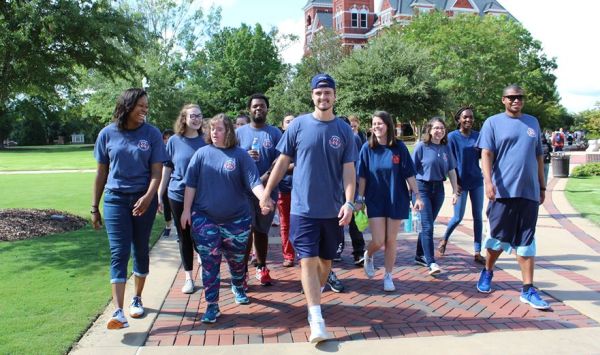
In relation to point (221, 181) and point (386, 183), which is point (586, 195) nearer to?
point (386, 183)

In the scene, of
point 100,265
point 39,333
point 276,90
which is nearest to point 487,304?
point 39,333

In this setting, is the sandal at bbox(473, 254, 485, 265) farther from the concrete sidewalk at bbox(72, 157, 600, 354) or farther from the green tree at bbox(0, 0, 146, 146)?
the green tree at bbox(0, 0, 146, 146)

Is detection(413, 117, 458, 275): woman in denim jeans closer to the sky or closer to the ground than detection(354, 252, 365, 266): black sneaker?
closer to the sky

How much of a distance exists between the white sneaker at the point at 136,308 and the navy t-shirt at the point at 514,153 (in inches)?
131

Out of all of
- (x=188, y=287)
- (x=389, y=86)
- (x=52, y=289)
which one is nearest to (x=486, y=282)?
(x=188, y=287)

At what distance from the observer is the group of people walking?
3881 millimetres

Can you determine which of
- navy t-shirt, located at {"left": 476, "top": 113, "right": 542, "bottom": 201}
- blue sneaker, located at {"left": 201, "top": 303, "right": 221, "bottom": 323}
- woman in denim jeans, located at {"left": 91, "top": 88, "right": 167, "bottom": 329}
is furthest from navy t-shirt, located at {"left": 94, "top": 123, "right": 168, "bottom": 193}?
navy t-shirt, located at {"left": 476, "top": 113, "right": 542, "bottom": 201}

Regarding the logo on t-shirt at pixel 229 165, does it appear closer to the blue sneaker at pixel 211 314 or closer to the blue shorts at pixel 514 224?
the blue sneaker at pixel 211 314

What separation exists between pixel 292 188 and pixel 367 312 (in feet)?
4.29

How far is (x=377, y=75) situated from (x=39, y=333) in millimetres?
24238

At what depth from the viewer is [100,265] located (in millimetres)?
5980

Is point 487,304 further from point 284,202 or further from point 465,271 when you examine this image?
point 284,202

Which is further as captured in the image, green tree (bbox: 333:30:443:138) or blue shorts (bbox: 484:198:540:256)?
green tree (bbox: 333:30:443:138)

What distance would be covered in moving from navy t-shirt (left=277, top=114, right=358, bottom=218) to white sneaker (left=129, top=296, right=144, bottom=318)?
5.30ft
